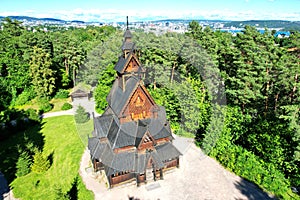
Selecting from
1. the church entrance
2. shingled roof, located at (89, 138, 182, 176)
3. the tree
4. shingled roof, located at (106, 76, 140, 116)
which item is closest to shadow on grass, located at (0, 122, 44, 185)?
shingled roof, located at (89, 138, 182, 176)

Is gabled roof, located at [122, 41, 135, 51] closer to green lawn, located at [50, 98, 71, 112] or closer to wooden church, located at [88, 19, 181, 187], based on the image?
wooden church, located at [88, 19, 181, 187]

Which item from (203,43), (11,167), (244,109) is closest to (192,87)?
(244,109)

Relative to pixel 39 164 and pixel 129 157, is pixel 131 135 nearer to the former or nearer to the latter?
pixel 129 157

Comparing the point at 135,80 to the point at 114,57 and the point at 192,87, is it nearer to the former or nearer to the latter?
the point at 192,87

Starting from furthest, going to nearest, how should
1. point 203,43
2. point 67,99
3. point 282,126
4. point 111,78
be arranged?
point 67,99, point 111,78, point 203,43, point 282,126

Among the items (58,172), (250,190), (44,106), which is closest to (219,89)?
(250,190)

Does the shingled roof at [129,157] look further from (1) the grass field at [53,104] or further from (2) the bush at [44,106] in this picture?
(1) the grass field at [53,104]
